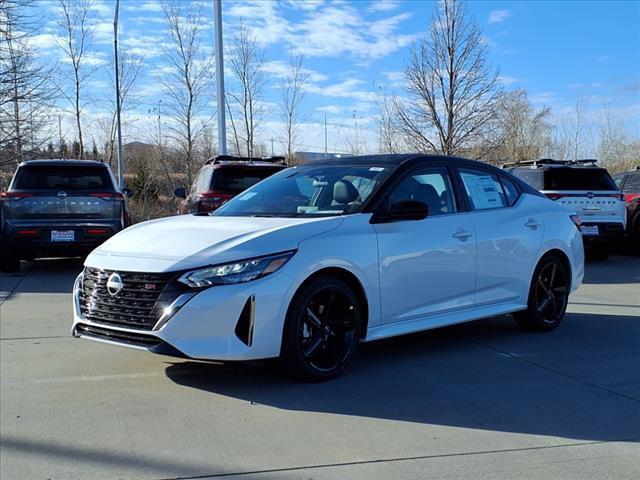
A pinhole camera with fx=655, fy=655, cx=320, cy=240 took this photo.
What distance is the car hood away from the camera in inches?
175

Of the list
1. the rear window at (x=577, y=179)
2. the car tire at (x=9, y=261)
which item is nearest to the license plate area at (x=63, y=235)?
the car tire at (x=9, y=261)

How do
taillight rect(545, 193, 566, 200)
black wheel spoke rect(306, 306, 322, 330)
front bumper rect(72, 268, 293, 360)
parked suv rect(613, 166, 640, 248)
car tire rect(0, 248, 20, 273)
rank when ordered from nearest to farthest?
front bumper rect(72, 268, 293, 360) < black wheel spoke rect(306, 306, 322, 330) < car tire rect(0, 248, 20, 273) < taillight rect(545, 193, 566, 200) < parked suv rect(613, 166, 640, 248)

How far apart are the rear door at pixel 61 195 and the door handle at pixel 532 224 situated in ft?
22.4

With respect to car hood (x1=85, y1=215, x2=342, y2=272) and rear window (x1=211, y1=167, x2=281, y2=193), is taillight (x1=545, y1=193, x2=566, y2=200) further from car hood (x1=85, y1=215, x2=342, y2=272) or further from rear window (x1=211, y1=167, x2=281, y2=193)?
car hood (x1=85, y1=215, x2=342, y2=272)

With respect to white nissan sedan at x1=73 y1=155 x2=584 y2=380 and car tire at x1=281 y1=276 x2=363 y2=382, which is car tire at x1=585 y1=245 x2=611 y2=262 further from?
car tire at x1=281 y1=276 x2=363 y2=382

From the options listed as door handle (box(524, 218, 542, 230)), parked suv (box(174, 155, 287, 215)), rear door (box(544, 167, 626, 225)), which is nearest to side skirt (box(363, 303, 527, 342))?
door handle (box(524, 218, 542, 230))

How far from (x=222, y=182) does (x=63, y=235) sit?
2.65 meters

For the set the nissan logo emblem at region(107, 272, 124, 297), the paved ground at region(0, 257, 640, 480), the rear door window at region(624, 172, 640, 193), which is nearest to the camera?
the paved ground at region(0, 257, 640, 480)

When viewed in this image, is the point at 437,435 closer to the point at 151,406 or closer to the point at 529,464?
the point at 529,464

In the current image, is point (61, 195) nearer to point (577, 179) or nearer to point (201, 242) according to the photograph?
point (201, 242)

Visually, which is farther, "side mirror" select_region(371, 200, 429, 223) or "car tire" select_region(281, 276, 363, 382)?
"side mirror" select_region(371, 200, 429, 223)

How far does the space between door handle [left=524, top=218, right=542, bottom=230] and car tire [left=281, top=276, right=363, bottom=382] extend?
2.35 metres

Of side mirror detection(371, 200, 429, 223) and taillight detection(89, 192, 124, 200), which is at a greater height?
taillight detection(89, 192, 124, 200)

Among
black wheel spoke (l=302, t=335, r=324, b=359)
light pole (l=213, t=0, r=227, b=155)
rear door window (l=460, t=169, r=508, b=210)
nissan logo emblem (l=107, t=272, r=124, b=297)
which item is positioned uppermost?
light pole (l=213, t=0, r=227, b=155)
